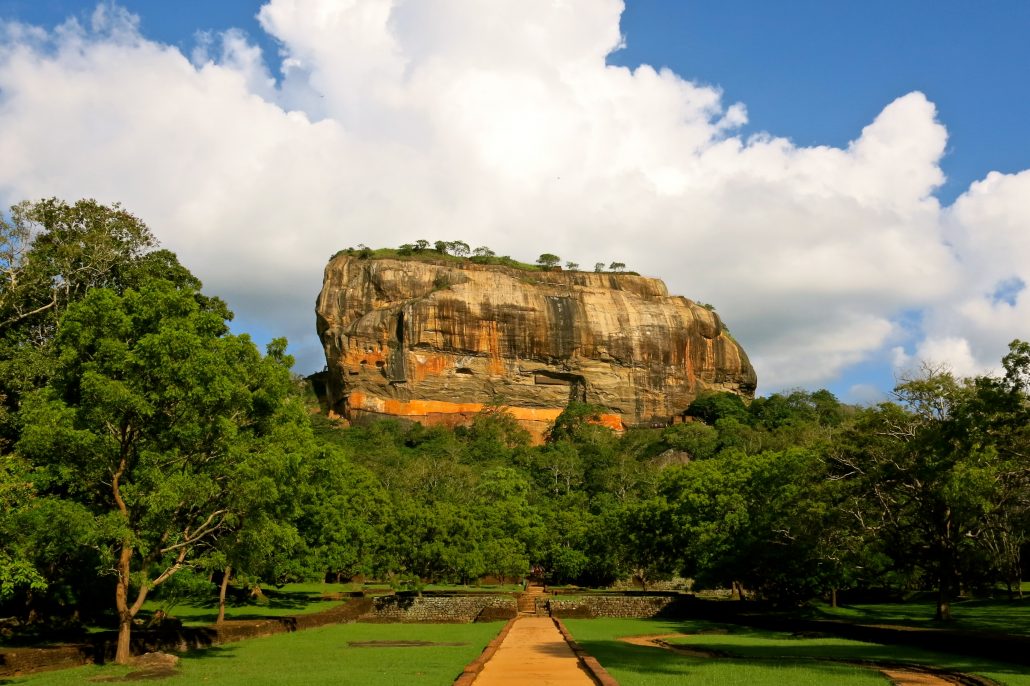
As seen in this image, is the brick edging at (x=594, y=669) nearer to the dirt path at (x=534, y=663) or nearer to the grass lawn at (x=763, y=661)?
the dirt path at (x=534, y=663)

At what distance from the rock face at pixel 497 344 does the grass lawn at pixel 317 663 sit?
68962mm

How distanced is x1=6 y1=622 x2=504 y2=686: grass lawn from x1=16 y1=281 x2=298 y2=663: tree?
2.35 m

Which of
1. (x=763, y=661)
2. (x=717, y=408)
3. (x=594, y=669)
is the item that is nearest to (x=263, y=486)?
(x=594, y=669)

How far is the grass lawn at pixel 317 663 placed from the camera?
15.0 meters

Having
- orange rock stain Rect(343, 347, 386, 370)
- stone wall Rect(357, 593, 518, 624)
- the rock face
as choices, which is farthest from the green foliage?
stone wall Rect(357, 593, 518, 624)

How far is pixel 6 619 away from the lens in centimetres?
2125

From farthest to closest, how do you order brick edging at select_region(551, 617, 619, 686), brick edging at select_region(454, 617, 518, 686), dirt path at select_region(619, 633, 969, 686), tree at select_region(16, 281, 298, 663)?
tree at select_region(16, 281, 298, 663) → dirt path at select_region(619, 633, 969, 686) → brick edging at select_region(454, 617, 518, 686) → brick edging at select_region(551, 617, 619, 686)

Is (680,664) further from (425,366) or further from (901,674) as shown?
(425,366)

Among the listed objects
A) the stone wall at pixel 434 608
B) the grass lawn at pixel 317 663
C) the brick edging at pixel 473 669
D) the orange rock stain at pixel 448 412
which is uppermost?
the orange rock stain at pixel 448 412

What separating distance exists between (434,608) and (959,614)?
2125cm

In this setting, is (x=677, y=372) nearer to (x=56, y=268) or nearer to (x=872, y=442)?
(x=872, y=442)

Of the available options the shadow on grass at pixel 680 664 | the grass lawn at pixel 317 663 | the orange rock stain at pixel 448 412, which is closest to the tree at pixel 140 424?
the grass lawn at pixel 317 663

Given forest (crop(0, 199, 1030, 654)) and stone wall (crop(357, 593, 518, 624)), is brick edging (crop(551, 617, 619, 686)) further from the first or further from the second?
stone wall (crop(357, 593, 518, 624))

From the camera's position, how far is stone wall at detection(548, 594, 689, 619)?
36.7 metres
